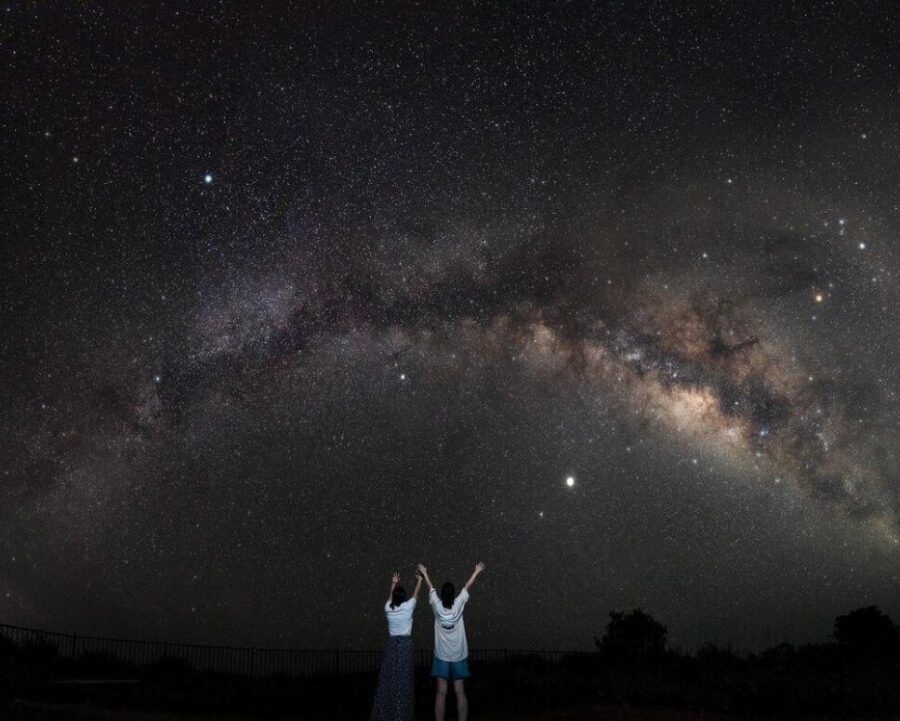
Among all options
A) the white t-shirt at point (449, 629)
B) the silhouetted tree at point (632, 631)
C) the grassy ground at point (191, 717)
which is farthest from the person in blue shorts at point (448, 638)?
the silhouetted tree at point (632, 631)

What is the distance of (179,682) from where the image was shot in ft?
68.4

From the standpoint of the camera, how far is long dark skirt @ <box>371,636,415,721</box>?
1074 centimetres

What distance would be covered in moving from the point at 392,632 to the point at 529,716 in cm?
681

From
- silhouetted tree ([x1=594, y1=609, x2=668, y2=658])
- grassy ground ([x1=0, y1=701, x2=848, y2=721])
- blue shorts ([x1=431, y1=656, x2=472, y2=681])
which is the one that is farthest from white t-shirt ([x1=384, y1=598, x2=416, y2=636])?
silhouetted tree ([x1=594, y1=609, x2=668, y2=658])

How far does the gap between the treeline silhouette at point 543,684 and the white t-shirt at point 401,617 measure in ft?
21.8

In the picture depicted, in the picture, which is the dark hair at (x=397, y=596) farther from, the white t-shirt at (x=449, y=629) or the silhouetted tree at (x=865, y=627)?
the silhouetted tree at (x=865, y=627)

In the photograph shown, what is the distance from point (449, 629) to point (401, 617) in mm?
766

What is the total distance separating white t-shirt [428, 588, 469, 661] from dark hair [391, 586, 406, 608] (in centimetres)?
41

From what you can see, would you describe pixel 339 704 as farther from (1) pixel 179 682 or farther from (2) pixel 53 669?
(2) pixel 53 669

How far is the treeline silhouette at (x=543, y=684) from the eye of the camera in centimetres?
1672

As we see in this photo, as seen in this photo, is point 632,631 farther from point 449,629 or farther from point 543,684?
point 449,629

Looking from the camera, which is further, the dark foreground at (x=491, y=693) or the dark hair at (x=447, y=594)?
the dark foreground at (x=491, y=693)

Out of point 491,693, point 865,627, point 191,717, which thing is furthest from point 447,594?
point 865,627

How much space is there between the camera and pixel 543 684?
20.0 metres
